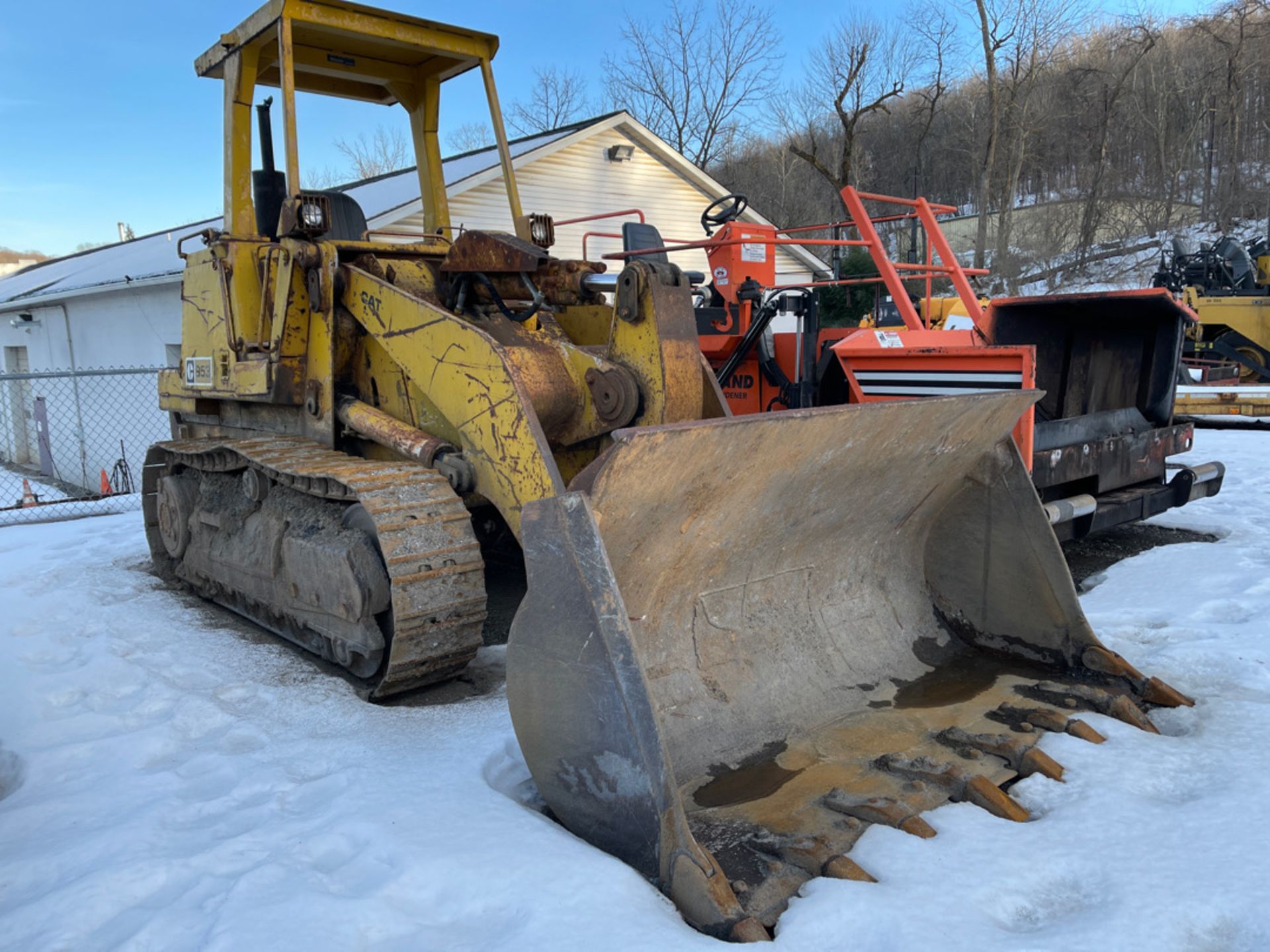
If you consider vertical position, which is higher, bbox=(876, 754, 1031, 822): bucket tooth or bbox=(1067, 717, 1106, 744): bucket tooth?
bbox=(1067, 717, 1106, 744): bucket tooth

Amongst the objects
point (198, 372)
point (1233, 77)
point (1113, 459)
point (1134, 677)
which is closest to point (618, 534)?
point (1134, 677)

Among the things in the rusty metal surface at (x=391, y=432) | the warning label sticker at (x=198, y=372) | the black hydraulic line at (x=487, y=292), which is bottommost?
the rusty metal surface at (x=391, y=432)

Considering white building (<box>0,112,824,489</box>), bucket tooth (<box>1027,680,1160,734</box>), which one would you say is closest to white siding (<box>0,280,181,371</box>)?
white building (<box>0,112,824,489</box>)

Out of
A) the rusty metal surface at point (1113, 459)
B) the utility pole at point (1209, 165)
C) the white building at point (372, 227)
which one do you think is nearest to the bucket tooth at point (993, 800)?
the rusty metal surface at point (1113, 459)

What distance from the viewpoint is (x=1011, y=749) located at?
9.52 ft

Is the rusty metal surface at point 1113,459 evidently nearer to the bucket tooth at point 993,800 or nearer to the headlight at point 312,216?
the bucket tooth at point 993,800

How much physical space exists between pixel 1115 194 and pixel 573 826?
113 ft

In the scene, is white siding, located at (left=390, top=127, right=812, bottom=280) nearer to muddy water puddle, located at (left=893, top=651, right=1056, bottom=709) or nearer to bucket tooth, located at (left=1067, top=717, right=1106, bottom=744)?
muddy water puddle, located at (left=893, top=651, right=1056, bottom=709)

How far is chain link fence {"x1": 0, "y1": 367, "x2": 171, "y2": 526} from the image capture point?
15.2 meters

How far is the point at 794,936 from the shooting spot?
209cm

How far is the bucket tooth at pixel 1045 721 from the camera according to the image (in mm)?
3018

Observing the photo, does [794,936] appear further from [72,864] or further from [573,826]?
[72,864]

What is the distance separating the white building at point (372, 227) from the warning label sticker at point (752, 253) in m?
6.00

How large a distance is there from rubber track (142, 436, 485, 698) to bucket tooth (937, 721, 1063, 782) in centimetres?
168
